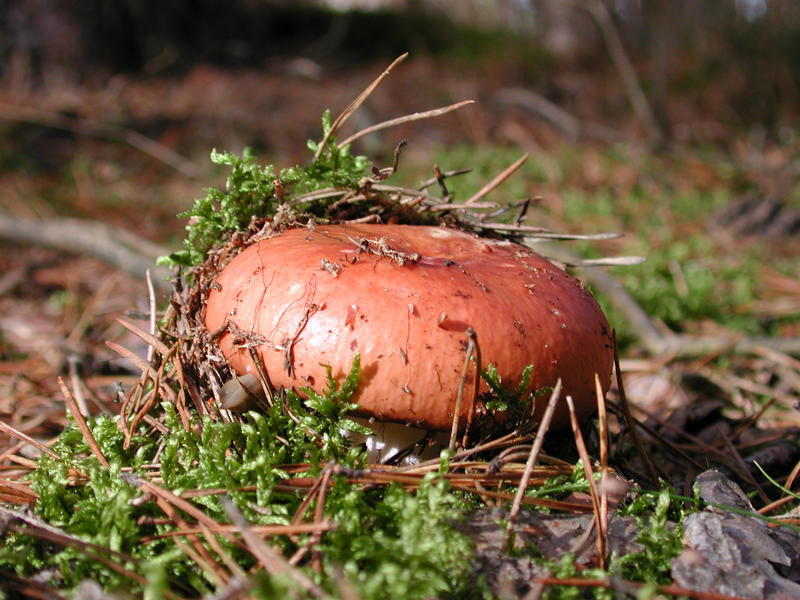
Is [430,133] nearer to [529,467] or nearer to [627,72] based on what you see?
[627,72]

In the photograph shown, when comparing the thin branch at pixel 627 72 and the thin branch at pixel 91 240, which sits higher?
the thin branch at pixel 627 72

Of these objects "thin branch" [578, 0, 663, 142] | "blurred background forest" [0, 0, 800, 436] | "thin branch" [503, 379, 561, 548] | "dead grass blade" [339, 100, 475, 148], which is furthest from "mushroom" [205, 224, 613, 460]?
"thin branch" [578, 0, 663, 142]

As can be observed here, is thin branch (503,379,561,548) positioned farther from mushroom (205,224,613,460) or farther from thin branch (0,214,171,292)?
thin branch (0,214,171,292)

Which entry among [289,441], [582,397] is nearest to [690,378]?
[582,397]

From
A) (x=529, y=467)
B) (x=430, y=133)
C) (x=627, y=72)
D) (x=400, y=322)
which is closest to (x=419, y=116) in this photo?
(x=400, y=322)

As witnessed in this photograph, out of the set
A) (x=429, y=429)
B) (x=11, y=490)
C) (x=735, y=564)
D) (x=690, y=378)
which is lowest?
(x=690, y=378)

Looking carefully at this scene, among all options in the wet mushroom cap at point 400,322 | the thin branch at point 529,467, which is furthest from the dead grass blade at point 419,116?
the thin branch at point 529,467

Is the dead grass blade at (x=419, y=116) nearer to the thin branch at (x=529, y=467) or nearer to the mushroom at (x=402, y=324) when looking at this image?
the mushroom at (x=402, y=324)

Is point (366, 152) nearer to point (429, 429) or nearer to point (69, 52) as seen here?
point (69, 52)
